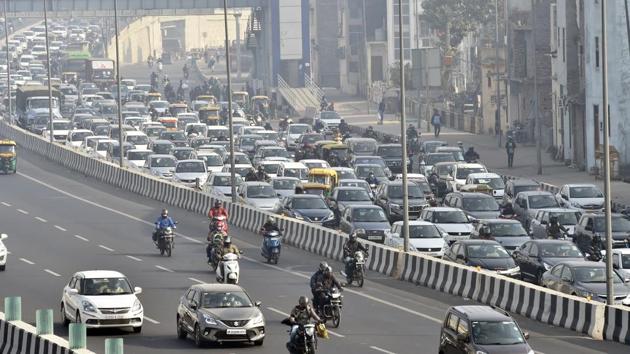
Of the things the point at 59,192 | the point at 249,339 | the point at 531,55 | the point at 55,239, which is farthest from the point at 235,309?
the point at 531,55

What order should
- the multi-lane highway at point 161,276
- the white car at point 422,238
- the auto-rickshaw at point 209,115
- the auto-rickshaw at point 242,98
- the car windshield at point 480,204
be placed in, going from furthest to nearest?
1. the auto-rickshaw at point 242,98
2. the auto-rickshaw at point 209,115
3. the car windshield at point 480,204
4. the white car at point 422,238
5. the multi-lane highway at point 161,276

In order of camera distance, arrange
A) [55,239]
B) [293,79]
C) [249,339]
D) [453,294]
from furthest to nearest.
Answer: [293,79], [55,239], [453,294], [249,339]

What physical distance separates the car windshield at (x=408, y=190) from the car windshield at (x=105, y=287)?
999 inches

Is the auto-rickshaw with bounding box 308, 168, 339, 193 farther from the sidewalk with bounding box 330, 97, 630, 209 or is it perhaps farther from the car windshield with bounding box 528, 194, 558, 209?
the car windshield with bounding box 528, 194, 558, 209

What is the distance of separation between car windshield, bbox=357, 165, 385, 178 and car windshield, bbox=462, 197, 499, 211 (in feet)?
43.0

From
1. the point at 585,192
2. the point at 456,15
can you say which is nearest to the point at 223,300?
the point at 585,192

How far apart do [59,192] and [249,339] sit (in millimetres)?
41031

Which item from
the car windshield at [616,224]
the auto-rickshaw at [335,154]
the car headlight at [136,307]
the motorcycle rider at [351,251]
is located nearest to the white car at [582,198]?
the car windshield at [616,224]

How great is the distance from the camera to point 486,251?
4725 cm

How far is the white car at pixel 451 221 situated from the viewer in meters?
54.8

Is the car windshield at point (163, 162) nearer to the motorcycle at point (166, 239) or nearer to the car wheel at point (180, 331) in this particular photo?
the motorcycle at point (166, 239)

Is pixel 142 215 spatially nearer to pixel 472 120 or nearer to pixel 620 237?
pixel 620 237

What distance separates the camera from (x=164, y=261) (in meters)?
53.2

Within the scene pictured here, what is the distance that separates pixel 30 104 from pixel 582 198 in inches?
2137
